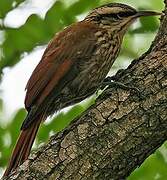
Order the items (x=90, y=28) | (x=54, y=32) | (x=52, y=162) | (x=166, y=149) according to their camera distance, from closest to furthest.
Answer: (x=52, y=162) < (x=166, y=149) < (x=54, y=32) < (x=90, y=28)

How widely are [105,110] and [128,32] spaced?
3.79ft

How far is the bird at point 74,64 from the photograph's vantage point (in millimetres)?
3387

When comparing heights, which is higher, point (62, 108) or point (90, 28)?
point (90, 28)

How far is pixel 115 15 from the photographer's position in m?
3.89

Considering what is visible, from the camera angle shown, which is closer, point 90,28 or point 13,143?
point 13,143

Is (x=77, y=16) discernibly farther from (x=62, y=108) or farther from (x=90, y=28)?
(x=62, y=108)

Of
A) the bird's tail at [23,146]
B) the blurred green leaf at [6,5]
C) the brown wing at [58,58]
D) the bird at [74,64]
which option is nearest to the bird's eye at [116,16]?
the bird at [74,64]

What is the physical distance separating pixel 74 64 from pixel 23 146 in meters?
0.67

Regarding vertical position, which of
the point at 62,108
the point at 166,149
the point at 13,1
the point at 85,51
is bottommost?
the point at 166,149

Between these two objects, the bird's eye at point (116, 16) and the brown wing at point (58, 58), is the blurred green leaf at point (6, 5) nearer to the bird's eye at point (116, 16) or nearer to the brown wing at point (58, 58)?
the brown wing at point (58, 58)

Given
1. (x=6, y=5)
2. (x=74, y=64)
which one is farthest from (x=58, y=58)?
(x=6, y=5)

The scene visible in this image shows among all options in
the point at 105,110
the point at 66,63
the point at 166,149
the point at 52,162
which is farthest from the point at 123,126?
the point at 66,63

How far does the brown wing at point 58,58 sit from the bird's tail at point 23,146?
13cm

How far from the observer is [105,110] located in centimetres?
286
